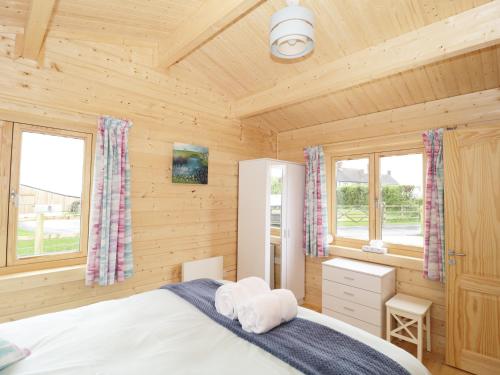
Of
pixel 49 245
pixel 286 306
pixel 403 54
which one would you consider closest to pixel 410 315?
pixel 286 306

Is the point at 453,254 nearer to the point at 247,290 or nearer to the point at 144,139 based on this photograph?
the point at 247,290

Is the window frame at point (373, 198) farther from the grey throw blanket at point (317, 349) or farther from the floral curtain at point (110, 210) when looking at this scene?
the floral curtain at point (110, 210)

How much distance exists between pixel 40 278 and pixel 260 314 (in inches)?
75.7

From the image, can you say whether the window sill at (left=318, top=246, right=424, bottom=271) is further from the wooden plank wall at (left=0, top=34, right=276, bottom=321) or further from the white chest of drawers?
the wooden plank wall at (left=0, top=34, right=276, bottom=321)

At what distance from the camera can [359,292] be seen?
282cm

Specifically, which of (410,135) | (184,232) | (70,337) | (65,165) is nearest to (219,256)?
(184,232)

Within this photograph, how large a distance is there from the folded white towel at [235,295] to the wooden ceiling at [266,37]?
1.77 m

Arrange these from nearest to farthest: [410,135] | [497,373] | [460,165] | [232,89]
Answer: [497,373], [460,165], [410,135], [232,89]

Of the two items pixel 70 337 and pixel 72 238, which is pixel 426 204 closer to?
pixel 70 337

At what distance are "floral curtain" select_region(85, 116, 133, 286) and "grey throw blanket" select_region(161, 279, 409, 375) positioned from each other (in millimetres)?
1275

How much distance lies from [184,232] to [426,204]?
2.52 metres

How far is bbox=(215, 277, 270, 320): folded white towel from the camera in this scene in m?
1.64

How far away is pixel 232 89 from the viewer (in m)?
3.42

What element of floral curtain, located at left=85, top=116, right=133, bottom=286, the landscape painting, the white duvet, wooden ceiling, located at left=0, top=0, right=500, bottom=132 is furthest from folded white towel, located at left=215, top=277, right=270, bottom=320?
wooden ceiling, located at left=0, top=0, right=500, bottom=132
